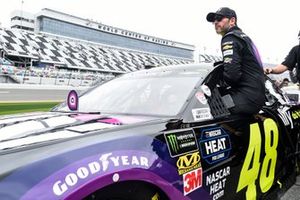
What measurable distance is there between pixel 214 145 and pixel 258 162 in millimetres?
722

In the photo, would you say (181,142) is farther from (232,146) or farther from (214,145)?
(232,146)

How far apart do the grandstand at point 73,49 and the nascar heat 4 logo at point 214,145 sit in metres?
28.5

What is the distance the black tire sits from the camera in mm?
1489

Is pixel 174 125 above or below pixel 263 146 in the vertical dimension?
above

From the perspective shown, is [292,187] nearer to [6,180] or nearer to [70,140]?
[70,140]

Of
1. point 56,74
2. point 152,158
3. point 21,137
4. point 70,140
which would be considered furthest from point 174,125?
point 56,74

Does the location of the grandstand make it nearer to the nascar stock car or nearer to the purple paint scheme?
the purple paint scheme

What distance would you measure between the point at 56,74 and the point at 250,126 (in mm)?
32931

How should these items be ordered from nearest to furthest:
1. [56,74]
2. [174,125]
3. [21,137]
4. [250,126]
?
[21,137] < [174,125] < [250,126] < [56,74]

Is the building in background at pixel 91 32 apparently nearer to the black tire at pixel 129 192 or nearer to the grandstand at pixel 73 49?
the grandstand at pixel 73 49

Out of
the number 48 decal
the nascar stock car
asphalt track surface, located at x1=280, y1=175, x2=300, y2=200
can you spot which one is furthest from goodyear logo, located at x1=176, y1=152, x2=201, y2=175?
asphalt track surface, located at x1=280, y1=175, x2=300, y2=200

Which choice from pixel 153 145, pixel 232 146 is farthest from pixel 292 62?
pixel 153 145

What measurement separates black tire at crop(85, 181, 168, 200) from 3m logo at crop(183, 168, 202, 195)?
0.15m

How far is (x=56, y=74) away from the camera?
33969mm
